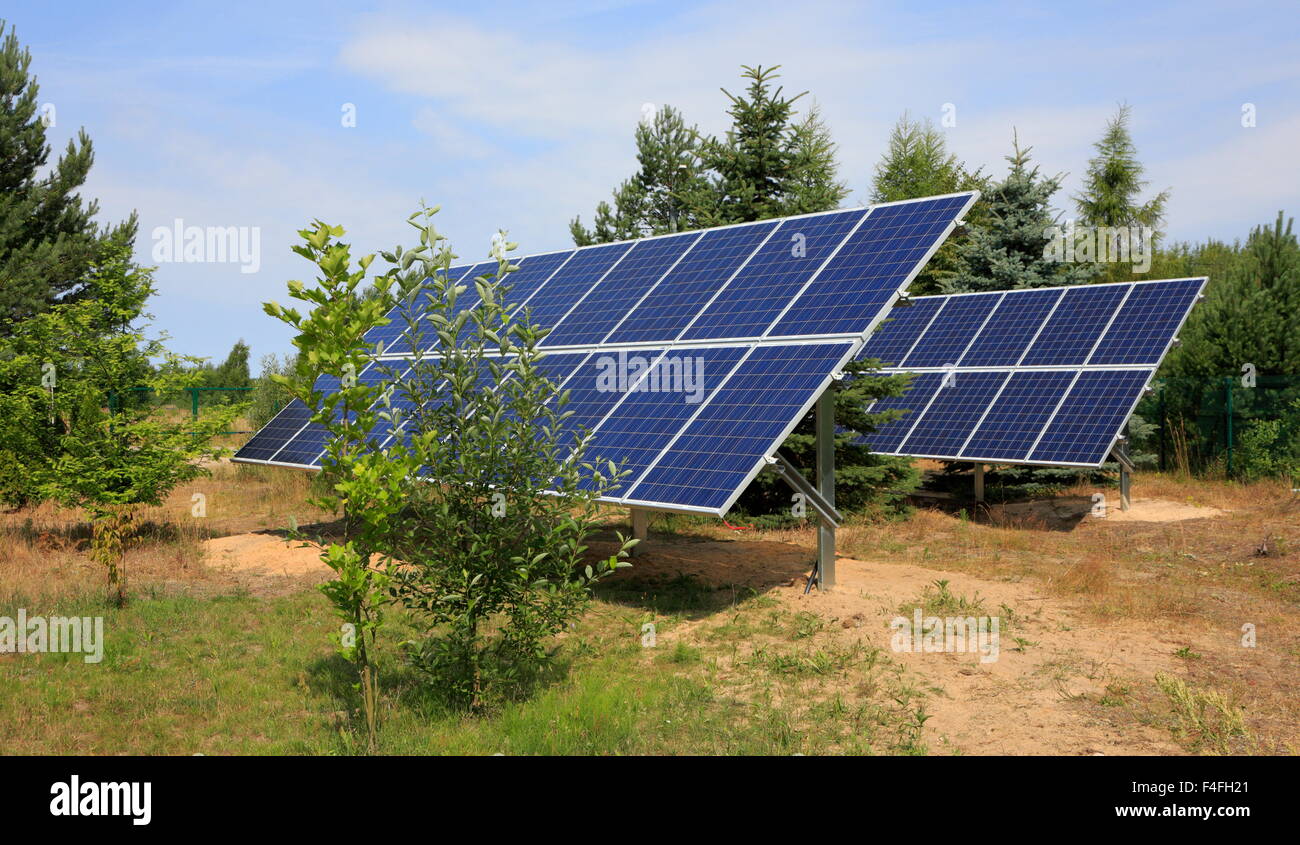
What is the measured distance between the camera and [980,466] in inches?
768

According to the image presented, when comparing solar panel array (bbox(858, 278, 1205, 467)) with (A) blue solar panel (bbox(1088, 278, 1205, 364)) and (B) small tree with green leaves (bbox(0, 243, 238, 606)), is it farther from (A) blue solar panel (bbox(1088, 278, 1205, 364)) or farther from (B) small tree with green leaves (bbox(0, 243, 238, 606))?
(B) small tree with green leaves (bbox(0, 243, 238, 606))

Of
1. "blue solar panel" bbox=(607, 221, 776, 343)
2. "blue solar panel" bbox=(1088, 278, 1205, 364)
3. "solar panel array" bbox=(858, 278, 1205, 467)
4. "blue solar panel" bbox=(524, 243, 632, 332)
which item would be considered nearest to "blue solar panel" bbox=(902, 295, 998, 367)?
"solar panel array" bbox=(858, 278, 1205, 467)

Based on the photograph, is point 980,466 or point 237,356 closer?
point 980,466

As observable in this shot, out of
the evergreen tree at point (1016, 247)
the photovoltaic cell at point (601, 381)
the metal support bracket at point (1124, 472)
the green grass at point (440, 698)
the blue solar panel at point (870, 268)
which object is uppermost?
the evergreen tree at point (1016, 247)

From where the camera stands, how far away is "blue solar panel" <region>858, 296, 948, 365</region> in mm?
22203

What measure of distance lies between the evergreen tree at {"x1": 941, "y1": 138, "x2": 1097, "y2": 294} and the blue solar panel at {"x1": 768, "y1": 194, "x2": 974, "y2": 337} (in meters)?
15.7

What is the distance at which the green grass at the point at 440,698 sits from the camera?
7.56m

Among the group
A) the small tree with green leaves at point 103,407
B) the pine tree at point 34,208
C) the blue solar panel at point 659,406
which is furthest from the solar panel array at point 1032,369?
the pine tree at point 34,208

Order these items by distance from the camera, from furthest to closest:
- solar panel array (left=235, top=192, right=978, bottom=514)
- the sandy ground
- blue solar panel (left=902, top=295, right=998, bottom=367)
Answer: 1. blue solar panel (left=902, top=295, right=998, bottom=367)
2. solar panel array (left=235, top=192, right=978, bottom=514)
3. the sandy ground

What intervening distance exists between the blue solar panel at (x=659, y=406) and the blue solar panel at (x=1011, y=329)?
10076mm

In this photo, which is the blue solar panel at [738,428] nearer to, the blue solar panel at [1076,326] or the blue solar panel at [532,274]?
the blue solar panel at [532,274]

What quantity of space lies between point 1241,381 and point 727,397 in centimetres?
1870

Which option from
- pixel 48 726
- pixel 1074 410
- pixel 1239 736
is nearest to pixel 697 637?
pixel 1239 736

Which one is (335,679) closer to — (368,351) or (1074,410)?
(368,351)
